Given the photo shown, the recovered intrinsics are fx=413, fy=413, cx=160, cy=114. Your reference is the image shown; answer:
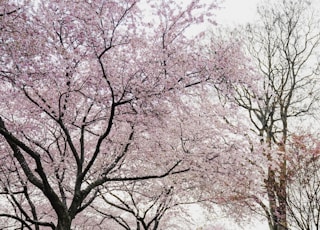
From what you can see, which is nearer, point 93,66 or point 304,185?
point 93,66

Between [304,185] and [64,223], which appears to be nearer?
[64,223]

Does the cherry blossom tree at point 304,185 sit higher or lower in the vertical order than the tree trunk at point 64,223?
higher

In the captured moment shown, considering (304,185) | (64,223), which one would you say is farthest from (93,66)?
(304,185)

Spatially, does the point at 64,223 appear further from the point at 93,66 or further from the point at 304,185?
the point at 304,185

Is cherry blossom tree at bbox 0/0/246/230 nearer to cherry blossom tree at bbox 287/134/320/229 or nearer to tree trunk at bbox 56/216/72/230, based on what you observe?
tree trunk at bbox 56/216/72/230

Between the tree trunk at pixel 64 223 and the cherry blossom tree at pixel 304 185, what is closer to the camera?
the tree trunk at pixel 64 223

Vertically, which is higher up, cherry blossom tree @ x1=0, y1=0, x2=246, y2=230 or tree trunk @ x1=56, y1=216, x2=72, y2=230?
cherry blossom tree @ x1=0, y1=0, x2=246, y2=230

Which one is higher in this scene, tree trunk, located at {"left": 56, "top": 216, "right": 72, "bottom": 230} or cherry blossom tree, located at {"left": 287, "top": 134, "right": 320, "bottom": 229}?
cherry blossom tree, located at {"left": 287, "top": 134, "right": 320, "bottom": 229}

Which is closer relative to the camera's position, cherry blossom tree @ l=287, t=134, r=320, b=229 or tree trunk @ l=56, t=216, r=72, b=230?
tree trunk @ l=56, t=216, r=72, b=230

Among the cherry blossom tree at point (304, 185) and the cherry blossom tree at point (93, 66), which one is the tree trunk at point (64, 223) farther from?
the cherry blossom tree at point (304, 185)

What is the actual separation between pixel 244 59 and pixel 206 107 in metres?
1.36

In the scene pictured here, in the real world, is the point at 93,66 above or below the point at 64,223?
above

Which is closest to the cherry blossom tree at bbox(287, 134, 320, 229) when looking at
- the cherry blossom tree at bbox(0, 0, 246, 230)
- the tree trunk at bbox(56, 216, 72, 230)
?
the cherry blossom tree at bbox(0, 0, 246, 230)

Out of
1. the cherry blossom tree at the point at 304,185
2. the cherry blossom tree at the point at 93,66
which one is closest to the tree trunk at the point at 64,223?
the cherry blossom tree at the point at 93,66
